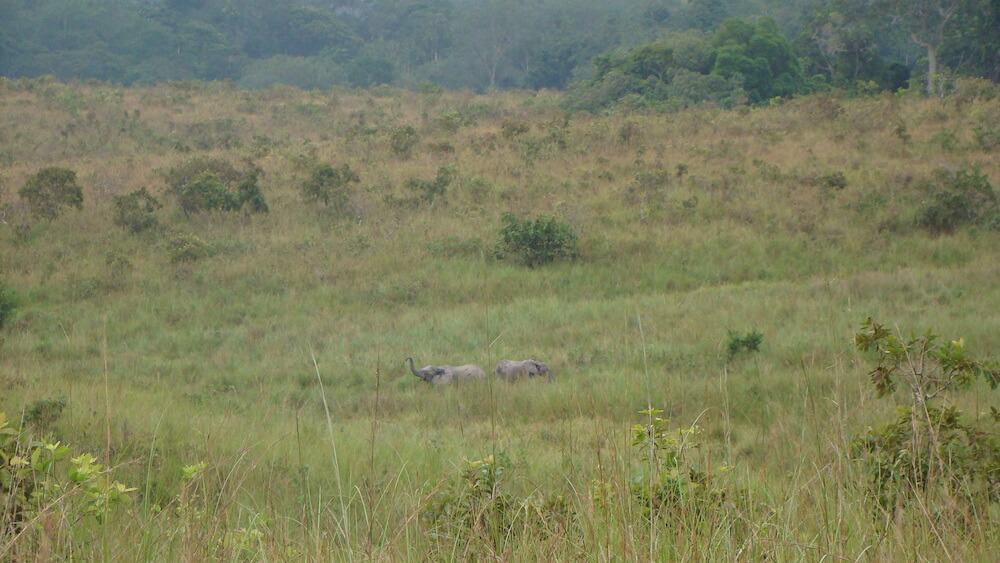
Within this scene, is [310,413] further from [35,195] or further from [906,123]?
[906,123]

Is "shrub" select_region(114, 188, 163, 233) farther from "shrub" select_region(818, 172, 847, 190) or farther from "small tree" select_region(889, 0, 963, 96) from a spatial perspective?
"small tree" select_region(889, 0, 963, 96)

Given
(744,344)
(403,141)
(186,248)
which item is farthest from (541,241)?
(403,141)

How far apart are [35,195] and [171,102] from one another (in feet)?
54.4

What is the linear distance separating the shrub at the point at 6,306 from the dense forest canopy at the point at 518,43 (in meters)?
22.5

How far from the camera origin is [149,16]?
2222 inches

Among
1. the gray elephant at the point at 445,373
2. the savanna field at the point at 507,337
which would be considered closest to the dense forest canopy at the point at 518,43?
the savanna field at the point at 507,337

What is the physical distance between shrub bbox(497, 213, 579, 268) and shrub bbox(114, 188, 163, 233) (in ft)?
22.3

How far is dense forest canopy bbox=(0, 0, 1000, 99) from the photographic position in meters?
33.4

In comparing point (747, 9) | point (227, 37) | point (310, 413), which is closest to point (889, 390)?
point (310, 413)

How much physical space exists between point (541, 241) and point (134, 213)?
768 cm

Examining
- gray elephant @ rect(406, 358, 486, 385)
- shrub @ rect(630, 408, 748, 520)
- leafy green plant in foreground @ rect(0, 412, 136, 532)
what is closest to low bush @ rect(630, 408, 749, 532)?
shrub @ rect(630, 408, 748, 520)

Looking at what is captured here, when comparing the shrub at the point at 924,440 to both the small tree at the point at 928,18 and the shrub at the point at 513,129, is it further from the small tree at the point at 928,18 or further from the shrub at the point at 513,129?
the small tree at the point at 928,18

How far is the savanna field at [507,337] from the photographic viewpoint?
2.75 metres

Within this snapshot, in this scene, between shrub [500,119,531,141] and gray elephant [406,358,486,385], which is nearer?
gray elephant [406,358,486,385]
